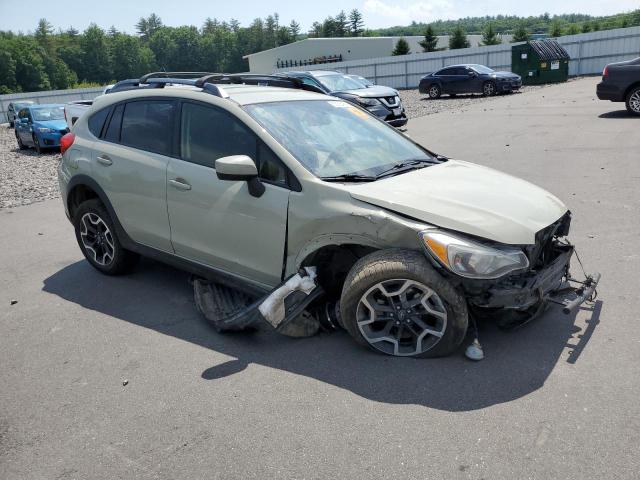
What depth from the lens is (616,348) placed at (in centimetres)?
368

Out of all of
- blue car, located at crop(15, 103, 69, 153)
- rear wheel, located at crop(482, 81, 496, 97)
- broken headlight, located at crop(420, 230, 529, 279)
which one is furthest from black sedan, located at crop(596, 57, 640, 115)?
blue car, located at crop(15, 103, 69, 153)

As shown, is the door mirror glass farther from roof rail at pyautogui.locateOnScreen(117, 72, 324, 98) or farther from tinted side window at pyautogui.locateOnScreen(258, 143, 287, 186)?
roof rail at pyautogui.locateOnScreen(117, 72, 324, 98)

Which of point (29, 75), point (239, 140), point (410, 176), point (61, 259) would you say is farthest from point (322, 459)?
point (29, 75)

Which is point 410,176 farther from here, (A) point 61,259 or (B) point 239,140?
(A) point 61,259

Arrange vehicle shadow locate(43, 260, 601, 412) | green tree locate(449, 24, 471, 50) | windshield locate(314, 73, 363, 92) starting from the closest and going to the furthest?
vehicle shadow locate(43, 260, 601, 412) → windshield locate(314, 73, 363, 92) → green tree locate(449, 24, 471, 50)

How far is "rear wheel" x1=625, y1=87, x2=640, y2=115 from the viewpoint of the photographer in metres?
14.4

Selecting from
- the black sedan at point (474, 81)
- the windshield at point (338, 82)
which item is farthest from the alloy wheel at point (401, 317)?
the black sedan at point (474, 81)

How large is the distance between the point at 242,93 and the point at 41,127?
14.8 metres

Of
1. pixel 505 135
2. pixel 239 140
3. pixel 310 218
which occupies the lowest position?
pixel 505 135

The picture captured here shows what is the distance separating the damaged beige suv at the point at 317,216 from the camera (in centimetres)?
348

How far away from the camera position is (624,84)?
1427 cm

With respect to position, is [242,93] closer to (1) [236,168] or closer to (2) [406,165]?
(1) [236,168]

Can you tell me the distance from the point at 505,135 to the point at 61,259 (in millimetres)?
10435

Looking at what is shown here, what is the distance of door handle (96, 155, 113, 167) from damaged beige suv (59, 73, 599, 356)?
0.03 metres
